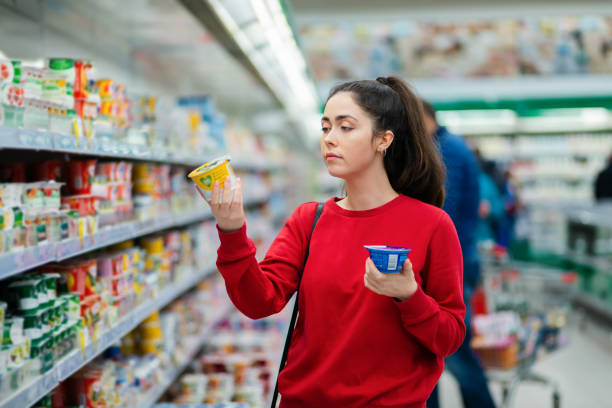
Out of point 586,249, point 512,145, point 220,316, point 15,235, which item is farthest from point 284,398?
point 512,145

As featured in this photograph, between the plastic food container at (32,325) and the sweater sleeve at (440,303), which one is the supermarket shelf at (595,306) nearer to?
the sweater sleeve at (440,303)

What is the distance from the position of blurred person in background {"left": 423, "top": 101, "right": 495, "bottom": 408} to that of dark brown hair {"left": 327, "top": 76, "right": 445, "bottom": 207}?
1266 millimetres

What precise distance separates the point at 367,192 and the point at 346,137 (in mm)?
172

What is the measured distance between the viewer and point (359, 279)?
1595 mm

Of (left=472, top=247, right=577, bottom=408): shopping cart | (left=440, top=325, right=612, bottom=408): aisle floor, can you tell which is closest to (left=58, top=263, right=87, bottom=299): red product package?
(left=472, top=247, right=577, bottom=408): shopping cart

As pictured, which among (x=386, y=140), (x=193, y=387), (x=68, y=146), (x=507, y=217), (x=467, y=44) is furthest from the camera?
(x=467, y=44)

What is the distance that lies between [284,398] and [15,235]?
34.2 inches

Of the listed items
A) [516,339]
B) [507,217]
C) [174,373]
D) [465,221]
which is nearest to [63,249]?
[174,373]

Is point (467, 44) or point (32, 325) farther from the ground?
point (467, 44)

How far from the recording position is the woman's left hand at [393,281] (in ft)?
4.61

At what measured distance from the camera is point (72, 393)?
233 centimetres

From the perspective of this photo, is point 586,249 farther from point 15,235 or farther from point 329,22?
point 15,235

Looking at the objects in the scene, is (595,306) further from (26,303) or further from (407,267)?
(26,303)

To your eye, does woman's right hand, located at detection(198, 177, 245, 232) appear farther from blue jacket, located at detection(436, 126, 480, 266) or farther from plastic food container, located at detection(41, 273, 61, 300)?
blue jacket, located at detection(436, 126, 480, 266)
